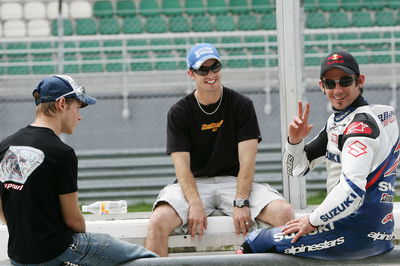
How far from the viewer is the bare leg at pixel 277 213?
3369 mm

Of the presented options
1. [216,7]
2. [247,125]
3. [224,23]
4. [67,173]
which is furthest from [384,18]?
[67,173]

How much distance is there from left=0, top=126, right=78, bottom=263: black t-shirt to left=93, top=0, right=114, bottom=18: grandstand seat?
10177 millimetres

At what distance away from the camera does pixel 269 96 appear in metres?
8.32

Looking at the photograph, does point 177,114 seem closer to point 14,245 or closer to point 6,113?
point 14,245

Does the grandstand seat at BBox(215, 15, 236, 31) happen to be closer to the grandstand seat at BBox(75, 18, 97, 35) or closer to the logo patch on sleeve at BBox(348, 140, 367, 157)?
the grandstand seat at BBox(75, 18, 97, 35)

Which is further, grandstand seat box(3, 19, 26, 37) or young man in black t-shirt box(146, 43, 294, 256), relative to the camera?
grandstand seat box(3, 19, 26, 37)

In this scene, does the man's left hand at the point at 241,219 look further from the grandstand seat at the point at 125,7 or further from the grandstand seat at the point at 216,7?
the grandstand seat at the point at 125,7

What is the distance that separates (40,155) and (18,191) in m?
0.17

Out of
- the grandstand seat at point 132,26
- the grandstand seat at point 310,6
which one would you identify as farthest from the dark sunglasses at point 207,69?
the grandstand seat at point 310,6

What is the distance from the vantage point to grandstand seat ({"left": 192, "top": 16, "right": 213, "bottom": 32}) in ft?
38.2

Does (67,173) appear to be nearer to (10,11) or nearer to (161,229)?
(161,229)

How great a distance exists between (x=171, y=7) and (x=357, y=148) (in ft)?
33.6

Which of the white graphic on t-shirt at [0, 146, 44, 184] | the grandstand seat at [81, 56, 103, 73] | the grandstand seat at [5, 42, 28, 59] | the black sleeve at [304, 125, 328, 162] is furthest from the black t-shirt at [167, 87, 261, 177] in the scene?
the grandstand seat at [5, 42, 28, 59]

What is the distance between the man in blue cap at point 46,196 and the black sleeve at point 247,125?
1.21 metres
